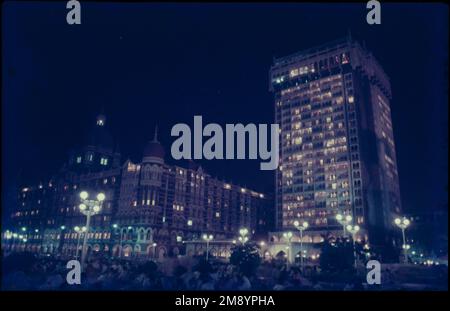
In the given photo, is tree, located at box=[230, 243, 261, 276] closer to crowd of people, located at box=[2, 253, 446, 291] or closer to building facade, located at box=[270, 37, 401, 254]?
crowd of people, located at box=[2, 253, 446, 291]

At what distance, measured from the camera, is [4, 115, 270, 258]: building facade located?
3693 inches

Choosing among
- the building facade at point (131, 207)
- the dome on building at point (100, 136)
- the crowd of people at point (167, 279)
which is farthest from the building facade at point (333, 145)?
the dome on building at point (100, 136)

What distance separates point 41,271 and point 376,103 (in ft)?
328

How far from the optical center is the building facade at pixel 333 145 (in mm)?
94375

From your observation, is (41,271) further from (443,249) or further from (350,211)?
(443,249)

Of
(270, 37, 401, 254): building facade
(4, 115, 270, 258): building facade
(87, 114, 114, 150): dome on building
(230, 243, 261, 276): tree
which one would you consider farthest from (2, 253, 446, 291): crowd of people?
(87, 114, 114, 150): dome on building

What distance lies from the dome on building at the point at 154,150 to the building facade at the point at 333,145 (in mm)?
33882

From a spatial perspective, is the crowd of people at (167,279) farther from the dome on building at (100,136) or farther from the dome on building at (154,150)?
the dome on building at (100,136)

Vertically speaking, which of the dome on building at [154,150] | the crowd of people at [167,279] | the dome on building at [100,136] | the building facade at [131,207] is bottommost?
the crowd of people at [167,279]

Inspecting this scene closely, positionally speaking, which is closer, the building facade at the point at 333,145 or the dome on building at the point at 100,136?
the building facade at the point at 333,145

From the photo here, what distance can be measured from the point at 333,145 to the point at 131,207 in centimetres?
5457

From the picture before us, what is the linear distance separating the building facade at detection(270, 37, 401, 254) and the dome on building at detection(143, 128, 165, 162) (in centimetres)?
3388

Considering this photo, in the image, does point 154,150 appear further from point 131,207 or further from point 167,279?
point 167,279
